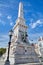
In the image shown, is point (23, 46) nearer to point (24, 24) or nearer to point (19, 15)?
point (24, 24)

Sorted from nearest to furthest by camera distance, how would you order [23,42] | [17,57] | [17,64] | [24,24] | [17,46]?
[17,64] < [17,57] < [17,46] < [23,42] < [24,24]

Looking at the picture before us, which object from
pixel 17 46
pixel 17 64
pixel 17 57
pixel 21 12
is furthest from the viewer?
pixel 21 12

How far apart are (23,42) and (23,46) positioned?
209cm

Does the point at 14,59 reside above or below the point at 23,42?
below

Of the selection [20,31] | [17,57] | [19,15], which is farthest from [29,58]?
[19,15]

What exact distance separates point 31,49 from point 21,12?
47.8 ft

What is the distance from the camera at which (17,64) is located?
96.9 ft

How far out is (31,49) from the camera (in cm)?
3734

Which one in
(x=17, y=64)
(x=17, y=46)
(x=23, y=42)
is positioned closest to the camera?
(x=17, y=64)

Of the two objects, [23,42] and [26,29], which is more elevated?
[26,29]

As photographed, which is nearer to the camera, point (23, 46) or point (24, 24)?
point (23, 46)

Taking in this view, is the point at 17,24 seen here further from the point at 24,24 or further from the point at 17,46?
the point at 17,46

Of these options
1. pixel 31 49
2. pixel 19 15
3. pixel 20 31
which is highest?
pixel 19 15

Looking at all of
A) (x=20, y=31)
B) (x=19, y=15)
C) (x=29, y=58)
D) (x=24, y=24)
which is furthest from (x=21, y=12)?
(x=29, y=58)
